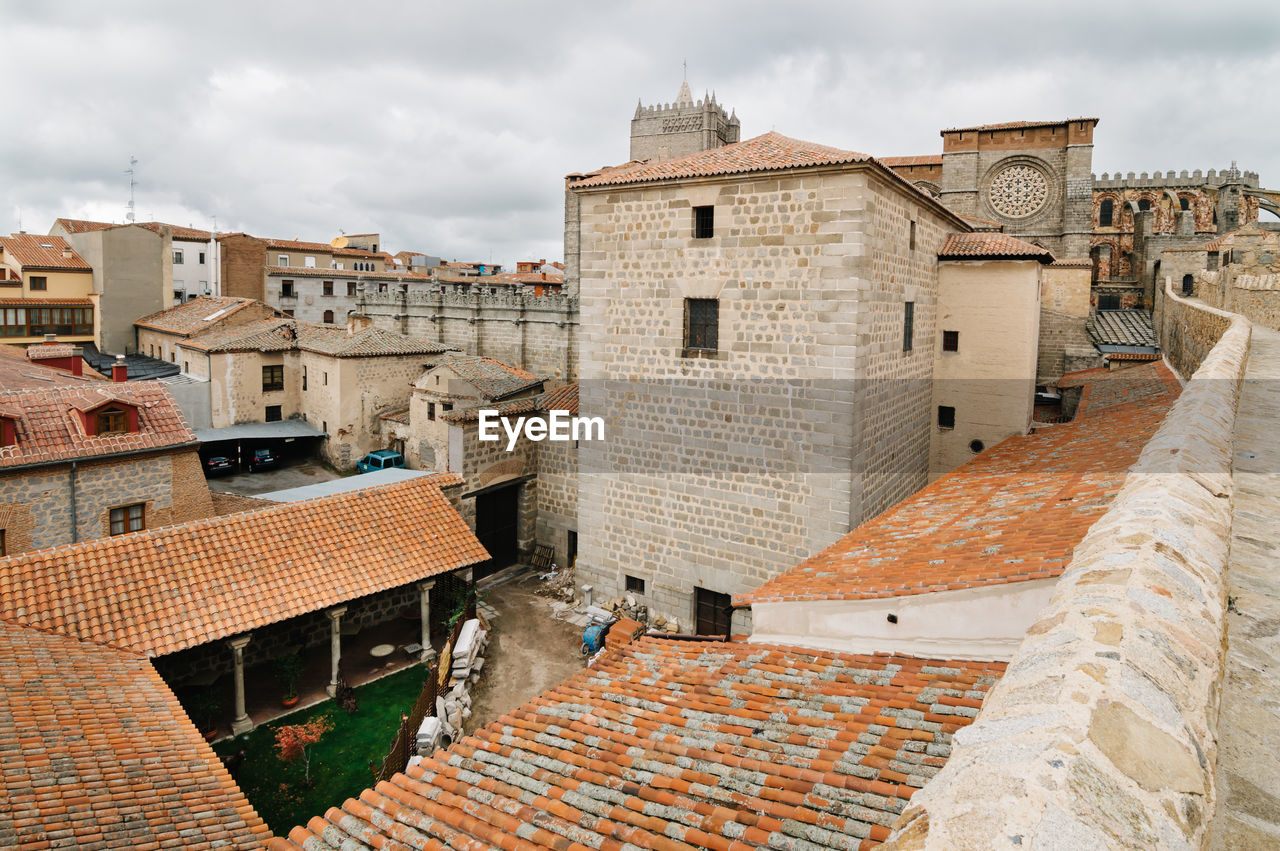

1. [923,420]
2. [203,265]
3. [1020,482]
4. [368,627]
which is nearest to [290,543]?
[368,627]

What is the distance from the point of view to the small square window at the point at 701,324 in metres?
12.0

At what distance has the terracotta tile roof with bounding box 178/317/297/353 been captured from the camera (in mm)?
26844

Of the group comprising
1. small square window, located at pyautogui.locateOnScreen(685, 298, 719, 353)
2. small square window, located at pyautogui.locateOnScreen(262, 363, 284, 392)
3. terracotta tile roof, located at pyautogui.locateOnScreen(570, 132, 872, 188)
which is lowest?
small square window, located at pyautogui.locateOnScreen(262, 363, 284, 392)

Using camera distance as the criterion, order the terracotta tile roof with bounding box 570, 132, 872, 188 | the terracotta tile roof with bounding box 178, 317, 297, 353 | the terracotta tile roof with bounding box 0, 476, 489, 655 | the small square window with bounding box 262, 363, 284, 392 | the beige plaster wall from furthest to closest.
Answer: the small square window with bounding box 262, 363, 284, 392
the terracotta tile roof with bounding box 178, 317, 297, 353
the beige plaster wall
the terracotta tile roof with bounding box 570, 132, 872, 188
the terracotta tile roof with bounding box 0, 476, 489, 655

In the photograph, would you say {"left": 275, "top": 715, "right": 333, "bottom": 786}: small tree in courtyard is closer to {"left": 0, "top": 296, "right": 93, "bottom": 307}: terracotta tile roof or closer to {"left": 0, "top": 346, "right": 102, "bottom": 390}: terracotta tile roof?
{"left": 0, "top": 346, "right": 102, "bottom": 390}: terracotta tile roof

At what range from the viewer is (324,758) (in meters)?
9.98

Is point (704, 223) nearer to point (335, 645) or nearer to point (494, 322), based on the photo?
point (335, 645)

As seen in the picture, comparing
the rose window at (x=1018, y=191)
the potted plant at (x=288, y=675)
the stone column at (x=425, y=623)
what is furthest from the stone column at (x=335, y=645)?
the rose window at (x=1018, y=191)

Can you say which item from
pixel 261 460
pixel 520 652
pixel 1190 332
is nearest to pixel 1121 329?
pixel 1190 332

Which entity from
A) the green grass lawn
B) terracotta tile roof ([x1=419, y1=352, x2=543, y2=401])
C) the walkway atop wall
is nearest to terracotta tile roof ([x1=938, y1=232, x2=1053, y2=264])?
the walkway atop wall

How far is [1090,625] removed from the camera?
2236 mm

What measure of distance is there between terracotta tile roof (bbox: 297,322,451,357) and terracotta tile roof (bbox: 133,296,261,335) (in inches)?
183

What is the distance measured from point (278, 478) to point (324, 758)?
56.7ft

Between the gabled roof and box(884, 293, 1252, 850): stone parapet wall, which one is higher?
box(884, 293, 1252, 850): stone parapet wall
